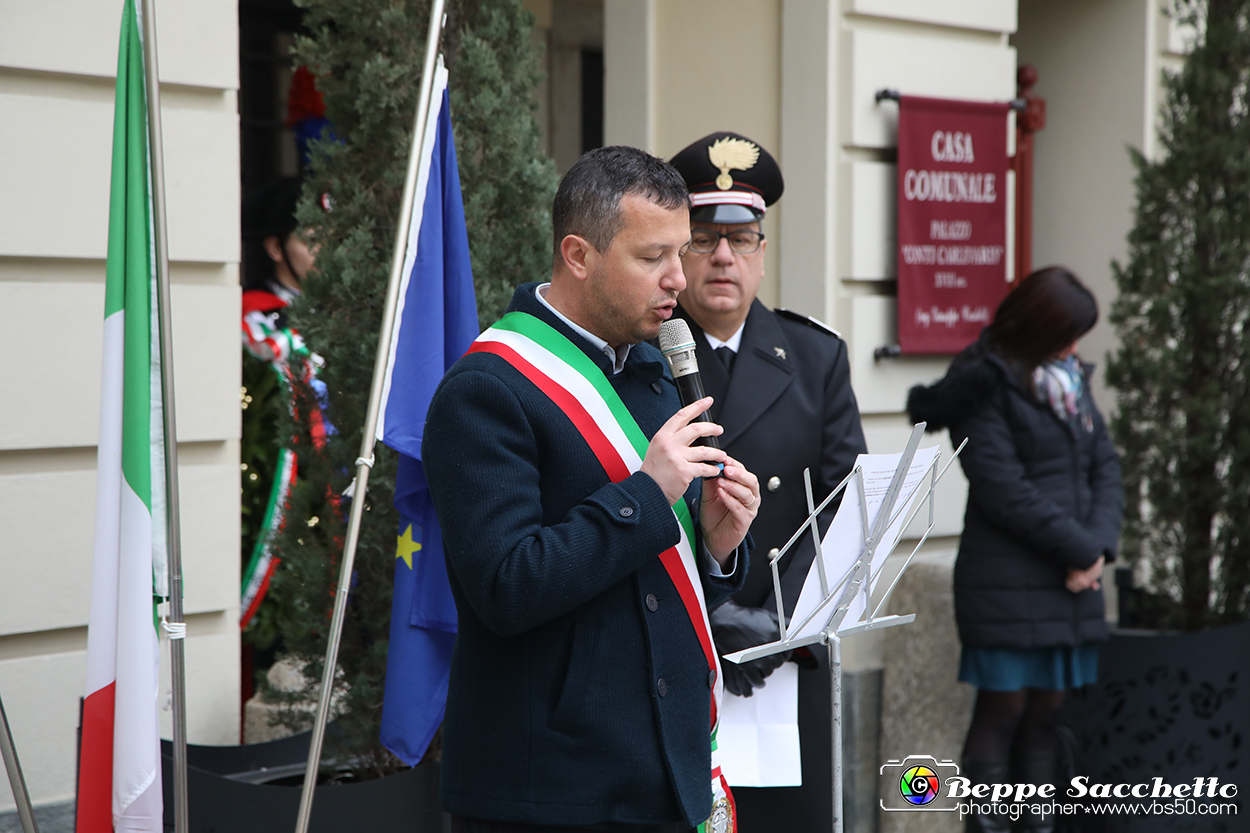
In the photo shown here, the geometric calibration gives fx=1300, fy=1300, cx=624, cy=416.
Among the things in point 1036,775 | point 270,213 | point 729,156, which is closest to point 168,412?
point 729,156

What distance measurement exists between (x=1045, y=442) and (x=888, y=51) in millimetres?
1800

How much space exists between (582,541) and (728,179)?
5.41ft

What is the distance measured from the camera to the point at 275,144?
304 inches

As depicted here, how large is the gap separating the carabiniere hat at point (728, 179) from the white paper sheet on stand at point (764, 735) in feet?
3.73

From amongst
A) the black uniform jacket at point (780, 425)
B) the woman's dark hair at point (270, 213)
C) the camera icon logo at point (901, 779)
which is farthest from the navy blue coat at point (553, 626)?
the woman's dark hair at point (270, 213)

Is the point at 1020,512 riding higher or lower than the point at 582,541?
lower

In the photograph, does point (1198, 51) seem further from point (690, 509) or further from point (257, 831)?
point (257, 831)

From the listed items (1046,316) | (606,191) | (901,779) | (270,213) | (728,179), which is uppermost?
(270,213)

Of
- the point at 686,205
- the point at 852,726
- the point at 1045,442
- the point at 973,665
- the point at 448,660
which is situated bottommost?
the point at 852,726

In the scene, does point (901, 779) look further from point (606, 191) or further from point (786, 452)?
point (606, 191)

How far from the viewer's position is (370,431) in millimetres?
2777

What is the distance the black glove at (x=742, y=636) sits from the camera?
3.00 m

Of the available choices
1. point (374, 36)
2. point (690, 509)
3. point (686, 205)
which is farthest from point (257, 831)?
point (374, 36)

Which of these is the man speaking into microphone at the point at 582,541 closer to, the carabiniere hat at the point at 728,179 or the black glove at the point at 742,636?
the black glove at the point at 742,636
